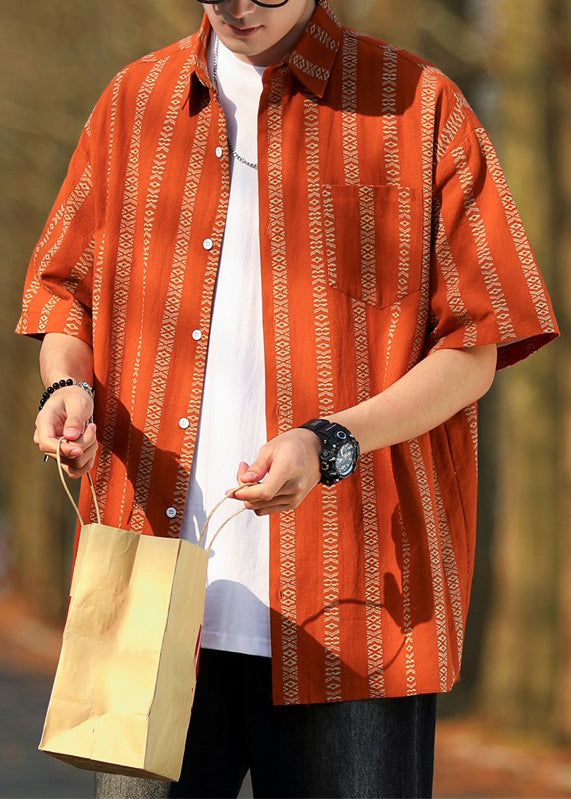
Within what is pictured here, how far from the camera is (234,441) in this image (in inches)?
80.8

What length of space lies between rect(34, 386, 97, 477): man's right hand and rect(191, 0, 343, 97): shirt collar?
0.56 meters

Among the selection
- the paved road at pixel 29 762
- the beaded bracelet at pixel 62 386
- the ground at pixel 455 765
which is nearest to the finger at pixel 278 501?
the beaded bracelet at pixel 62 386

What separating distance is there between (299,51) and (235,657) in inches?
37.7

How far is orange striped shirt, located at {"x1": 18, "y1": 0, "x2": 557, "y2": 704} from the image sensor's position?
2045 millimetres

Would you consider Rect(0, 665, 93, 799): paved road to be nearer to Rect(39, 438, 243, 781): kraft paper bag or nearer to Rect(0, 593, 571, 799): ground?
Rect(0, 593, 571, 799): ground

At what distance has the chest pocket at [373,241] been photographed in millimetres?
2084

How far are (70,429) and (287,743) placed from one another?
58cm

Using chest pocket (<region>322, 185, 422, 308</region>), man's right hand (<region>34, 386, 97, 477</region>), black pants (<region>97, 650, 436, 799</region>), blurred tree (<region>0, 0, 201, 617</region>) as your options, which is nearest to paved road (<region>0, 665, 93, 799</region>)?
blurred tree (<region>0, 0, 201, 617</region>)

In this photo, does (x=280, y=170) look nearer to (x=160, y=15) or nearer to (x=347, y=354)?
(x=347, y=354)

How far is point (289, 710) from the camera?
2.04 m

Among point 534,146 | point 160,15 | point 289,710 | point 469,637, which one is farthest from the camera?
point 160,15

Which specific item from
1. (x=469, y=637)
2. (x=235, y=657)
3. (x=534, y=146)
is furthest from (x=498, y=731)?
(x=235, y=657)

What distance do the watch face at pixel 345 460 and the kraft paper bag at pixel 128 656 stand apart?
0.16 metres

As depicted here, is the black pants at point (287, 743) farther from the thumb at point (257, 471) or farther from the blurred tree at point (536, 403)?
the blurred tree at point (536, 403)
